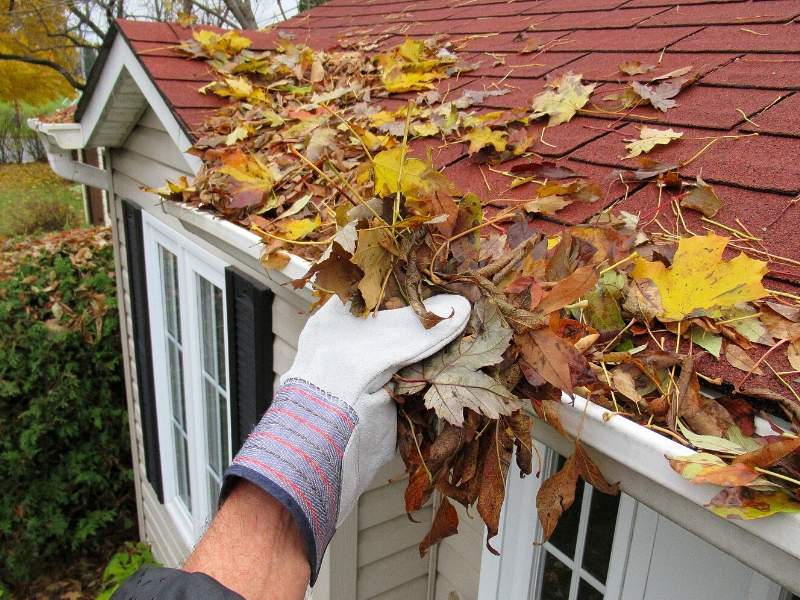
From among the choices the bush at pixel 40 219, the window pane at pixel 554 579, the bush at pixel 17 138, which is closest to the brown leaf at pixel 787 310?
the window pane at pixel 554 579

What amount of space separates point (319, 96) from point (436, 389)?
2.36m

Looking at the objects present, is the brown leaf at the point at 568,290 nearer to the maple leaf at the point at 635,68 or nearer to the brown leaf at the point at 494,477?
the brown leaf at the point at 494,477

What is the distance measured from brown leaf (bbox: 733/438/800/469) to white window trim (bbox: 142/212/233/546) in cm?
272

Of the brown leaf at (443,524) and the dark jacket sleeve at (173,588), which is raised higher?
the dark jacket sleeve at (173,588)

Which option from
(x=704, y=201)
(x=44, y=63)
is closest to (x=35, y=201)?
(x=44, y=63)

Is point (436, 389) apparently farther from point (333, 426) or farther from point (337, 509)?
point (337, 509)

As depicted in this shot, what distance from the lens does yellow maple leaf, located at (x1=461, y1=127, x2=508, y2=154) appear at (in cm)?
202

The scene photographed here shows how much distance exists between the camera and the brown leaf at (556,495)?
113 cm

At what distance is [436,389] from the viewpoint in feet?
3.55

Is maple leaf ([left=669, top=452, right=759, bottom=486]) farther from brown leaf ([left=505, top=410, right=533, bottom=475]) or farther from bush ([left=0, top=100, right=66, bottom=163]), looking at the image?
bush ([left=0, top=100, right=66, bottom=163])

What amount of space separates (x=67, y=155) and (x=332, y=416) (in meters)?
5.06

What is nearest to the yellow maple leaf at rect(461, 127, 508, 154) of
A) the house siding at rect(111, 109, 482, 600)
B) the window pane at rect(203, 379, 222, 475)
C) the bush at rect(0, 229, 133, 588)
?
the house siding at rect(111, 109, 482, 600)

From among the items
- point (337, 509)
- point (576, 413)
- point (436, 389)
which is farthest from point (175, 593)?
point (576, 413)

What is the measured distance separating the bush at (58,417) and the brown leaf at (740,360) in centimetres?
607
